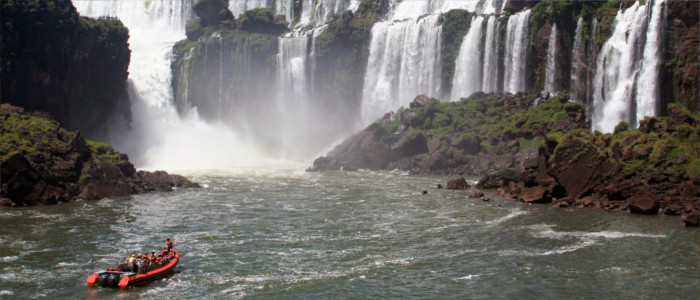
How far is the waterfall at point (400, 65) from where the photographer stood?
8288cm

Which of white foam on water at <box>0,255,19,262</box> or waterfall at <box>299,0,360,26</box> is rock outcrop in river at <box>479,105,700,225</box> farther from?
waterfall at <box>299,0,360,26</box>

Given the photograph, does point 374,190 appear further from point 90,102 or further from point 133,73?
point 133,73

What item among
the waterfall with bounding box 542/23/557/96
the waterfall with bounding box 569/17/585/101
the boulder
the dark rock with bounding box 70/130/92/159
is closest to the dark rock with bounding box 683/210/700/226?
the boulder

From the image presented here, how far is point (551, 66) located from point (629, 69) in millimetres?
11528

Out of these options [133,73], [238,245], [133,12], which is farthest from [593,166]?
[133,12]

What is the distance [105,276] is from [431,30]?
62.7m

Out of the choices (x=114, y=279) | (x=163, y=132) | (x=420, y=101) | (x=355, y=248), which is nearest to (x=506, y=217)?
(x=355, y=248)

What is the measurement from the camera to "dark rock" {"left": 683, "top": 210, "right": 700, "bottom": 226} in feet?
111

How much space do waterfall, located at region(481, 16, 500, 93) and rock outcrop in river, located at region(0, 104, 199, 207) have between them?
3781cm

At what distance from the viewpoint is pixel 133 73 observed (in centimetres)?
8881

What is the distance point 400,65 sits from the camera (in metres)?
85.8

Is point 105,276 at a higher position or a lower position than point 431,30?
lower

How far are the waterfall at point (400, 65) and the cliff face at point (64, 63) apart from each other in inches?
1226

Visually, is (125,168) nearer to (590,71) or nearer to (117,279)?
(117,279)
